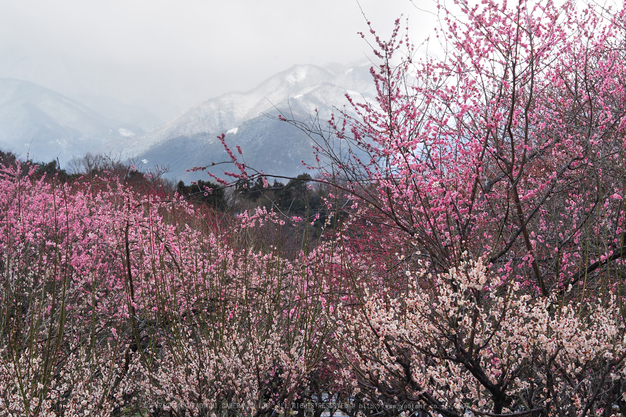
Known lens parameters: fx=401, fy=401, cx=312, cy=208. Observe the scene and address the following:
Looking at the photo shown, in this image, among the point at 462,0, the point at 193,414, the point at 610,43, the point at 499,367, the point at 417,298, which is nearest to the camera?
the point at 417,298

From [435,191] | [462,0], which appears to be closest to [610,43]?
[462,0]

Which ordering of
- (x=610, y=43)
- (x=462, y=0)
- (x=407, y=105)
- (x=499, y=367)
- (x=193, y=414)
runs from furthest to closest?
(x=610, y=43) < (x=407, y=105) < (x=462, y=0) < (x=193, y=414) < (x=499, y=367)

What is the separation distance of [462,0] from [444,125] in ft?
4.34

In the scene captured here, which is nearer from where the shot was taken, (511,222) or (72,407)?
(72,407)

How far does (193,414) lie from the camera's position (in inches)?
145

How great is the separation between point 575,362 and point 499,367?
503 mm

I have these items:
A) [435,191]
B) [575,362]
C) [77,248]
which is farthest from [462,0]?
[77,248]

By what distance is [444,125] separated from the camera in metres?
4.52

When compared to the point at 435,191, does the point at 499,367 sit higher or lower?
lower

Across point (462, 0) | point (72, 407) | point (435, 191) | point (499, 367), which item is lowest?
point (72, 407)

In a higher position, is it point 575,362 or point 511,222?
point 511,222

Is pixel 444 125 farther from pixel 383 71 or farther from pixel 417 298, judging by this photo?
pixel 417 298

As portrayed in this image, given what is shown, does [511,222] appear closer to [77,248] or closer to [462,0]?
[462,0]

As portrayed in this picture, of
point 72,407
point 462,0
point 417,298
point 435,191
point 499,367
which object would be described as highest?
point 462,0
